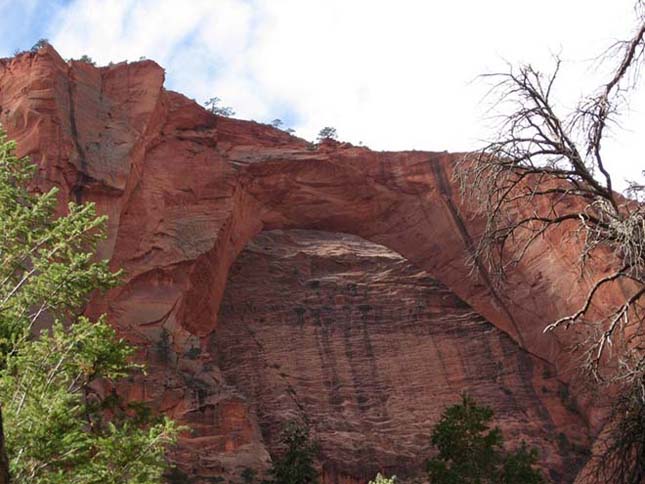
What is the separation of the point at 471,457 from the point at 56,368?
13.0 meters

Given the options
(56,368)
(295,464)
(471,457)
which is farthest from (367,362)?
(56,368)

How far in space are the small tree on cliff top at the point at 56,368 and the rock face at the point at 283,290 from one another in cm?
1358

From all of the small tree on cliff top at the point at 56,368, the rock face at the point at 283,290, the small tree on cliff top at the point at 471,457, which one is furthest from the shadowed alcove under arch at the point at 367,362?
the small tree on cliff top at the point at 56,368

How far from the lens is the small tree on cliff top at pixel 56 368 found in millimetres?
7805

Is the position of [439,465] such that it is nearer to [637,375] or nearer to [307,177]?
[307,177]

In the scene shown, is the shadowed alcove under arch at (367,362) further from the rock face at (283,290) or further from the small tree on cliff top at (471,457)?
the small tree on cliff top at (471,457)

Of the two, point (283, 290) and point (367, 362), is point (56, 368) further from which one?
point (283, 290)

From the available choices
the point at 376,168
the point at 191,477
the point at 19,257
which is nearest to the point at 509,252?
the point at 376,168

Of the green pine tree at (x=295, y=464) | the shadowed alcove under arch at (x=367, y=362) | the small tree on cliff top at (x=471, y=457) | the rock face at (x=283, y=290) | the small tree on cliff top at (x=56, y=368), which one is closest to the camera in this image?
the small tree on cliff top at (x=56, y=368)

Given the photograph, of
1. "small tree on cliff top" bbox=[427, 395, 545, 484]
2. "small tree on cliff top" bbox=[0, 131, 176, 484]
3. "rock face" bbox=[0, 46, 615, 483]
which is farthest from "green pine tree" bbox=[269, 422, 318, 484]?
"small tree on cliff top" bbox=[0, 131, 176, 484]

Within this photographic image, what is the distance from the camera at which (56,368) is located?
8.55 m

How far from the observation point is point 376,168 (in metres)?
29.0

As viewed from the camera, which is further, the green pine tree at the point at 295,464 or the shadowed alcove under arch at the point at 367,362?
the shadowed alcove under arch at the point at 367,362

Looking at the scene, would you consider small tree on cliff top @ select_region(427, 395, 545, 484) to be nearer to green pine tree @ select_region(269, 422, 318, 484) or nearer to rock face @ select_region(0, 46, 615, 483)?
green pine tree @ select_region(269, 422, 318, 484)
